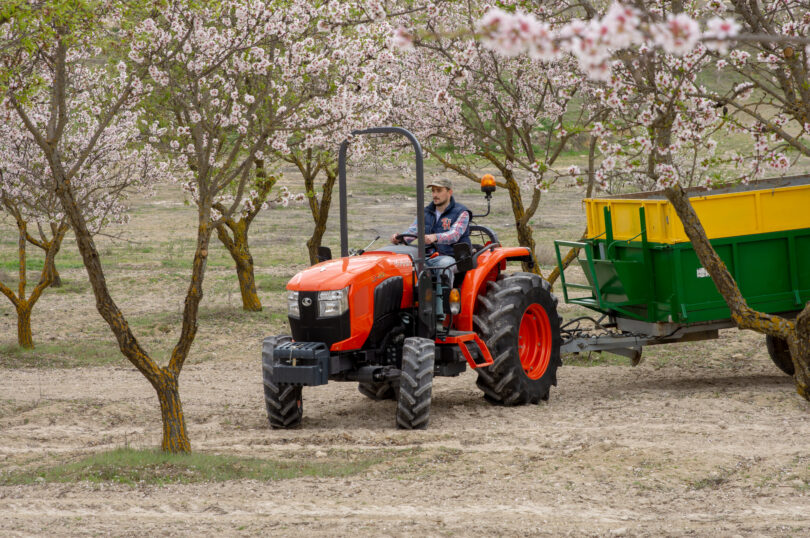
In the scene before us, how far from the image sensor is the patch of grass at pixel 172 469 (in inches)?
264

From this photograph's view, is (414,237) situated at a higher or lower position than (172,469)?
higher

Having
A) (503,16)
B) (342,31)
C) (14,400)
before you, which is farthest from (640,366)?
(503,16)

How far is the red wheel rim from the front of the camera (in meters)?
9.83

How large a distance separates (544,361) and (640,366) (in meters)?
2.27

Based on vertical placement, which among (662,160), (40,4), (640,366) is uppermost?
(40,4)

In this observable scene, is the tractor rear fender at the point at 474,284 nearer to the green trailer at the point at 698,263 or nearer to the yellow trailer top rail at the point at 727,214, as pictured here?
the green trailer at the point at 698,263

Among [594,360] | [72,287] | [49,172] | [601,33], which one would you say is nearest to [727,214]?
[594,360]

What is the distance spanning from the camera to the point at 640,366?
11.6 m

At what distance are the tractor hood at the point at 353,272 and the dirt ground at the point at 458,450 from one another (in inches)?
50.8

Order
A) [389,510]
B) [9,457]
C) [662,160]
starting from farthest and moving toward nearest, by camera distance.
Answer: [662,160] → [9,457] → [389,510]

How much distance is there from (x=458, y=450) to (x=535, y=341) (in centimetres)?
279

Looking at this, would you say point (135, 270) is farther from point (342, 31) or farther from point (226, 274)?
point (342, 31)

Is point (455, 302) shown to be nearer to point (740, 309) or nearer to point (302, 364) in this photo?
point (302, 364)

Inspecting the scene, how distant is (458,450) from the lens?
7426 millimetres
